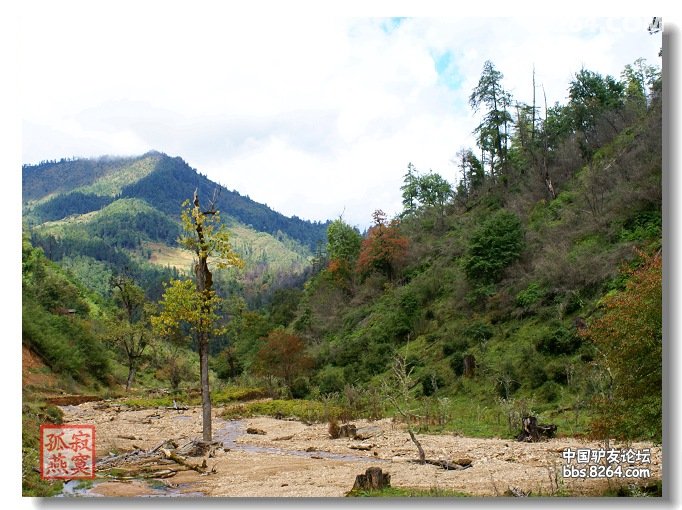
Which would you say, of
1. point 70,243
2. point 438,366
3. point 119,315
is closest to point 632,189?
point 438,366

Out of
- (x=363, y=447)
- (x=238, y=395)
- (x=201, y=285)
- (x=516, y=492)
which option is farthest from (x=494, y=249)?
A: (x=516, y=492)

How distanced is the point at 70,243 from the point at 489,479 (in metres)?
158

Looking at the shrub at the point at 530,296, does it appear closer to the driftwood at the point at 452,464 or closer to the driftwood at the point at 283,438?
the driftwood at the point at 283,438

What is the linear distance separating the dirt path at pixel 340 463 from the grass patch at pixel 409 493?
28 cm

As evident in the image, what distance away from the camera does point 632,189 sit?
25141 millimetres

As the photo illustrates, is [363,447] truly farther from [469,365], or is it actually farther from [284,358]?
[284,358]

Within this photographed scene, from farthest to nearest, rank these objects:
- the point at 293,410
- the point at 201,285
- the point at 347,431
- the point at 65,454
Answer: the point at 293,410 → the point at 347,431 → the point at 201,285 → the point at 65,454

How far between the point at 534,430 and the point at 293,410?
12.5m

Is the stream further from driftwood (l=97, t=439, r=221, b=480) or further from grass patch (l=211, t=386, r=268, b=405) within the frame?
grass patch (l=211, t=386, r=268, b=405)

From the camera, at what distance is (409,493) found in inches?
404

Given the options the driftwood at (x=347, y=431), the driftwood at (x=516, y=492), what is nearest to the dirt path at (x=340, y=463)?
the driftwood at (x=516, y=492)

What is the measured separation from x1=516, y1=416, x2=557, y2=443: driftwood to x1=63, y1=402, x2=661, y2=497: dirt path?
0.48 meters

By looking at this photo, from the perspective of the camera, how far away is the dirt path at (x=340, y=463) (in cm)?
1077

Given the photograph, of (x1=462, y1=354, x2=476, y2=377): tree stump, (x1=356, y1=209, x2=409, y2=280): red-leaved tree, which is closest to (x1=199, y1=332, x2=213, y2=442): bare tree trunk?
(x1=462, y1=354, x2=476, y2=377): tree stump
